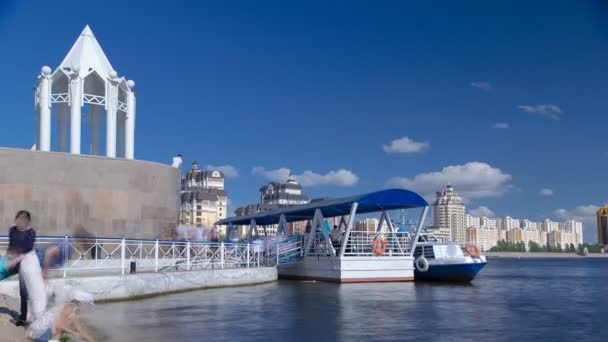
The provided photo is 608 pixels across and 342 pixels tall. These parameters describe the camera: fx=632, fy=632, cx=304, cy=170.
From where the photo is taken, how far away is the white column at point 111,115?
1272 inches

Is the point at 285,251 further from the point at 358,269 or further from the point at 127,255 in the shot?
the point at 127,255

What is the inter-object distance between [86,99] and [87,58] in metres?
2.16

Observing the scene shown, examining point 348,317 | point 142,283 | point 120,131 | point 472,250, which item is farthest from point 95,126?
point 472,250

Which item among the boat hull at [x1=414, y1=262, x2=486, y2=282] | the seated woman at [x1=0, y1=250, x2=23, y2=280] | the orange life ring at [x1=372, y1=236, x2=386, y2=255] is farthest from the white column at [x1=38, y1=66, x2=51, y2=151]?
the seated woman at [x1=0, y1=250, x2=23, y2=280]

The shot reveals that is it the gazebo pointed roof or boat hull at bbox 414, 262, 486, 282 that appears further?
boat hull at bbox 414, 262, 486, 282

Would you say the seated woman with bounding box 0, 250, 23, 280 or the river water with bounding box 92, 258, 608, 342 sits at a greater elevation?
the seated woman with bounding box 0, 250, 23, 280

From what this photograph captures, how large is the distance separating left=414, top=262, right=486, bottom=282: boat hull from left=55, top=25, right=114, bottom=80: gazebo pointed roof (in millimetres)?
21248

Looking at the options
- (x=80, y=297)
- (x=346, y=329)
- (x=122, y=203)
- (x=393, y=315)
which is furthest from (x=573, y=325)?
(x=122, y=203)

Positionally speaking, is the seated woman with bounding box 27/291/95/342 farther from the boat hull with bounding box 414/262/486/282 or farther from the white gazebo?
the boat hull with bounding box 414/262/486/282

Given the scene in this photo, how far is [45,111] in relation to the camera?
31.2 metres

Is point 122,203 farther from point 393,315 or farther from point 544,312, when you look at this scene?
point 544,312

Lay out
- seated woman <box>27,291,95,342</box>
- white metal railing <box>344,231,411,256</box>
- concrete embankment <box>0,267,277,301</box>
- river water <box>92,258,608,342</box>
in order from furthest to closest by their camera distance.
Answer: white metal railing <box>344,231,411,256</box> < concrete embankment <box>0,267,277,301</box> < river water <box>92,258,608,342</box> < seated woman <box>27,291,95,342</box>

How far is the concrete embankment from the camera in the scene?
18603 millimetres

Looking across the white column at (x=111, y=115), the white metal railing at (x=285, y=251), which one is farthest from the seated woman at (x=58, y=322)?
the white metal railing at (x=285, y=251)
